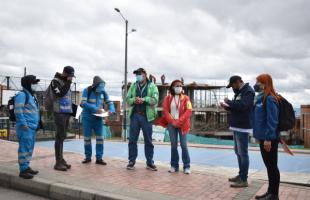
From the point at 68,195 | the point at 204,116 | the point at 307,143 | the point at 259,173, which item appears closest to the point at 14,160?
the point at 68,195

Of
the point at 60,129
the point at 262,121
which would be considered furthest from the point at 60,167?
the point at 262,121

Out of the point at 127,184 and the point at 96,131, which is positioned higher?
the point at 96,131

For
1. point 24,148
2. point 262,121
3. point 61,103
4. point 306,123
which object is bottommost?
point 24,148

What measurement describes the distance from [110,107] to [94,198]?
3104mm

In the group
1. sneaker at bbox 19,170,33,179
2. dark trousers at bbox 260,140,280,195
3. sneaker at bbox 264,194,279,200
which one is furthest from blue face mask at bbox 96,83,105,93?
sneaker at bbox 264,194,279,200

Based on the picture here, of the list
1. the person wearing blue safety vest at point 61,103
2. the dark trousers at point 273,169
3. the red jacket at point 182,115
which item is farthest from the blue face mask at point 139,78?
the dark trousers at point 273,169

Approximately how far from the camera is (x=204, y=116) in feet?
202

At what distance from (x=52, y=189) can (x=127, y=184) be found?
4.07 ft

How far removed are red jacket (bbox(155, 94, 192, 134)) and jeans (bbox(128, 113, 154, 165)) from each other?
0.86 ft

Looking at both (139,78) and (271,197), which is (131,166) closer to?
(139,78)

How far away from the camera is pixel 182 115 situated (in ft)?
26.0

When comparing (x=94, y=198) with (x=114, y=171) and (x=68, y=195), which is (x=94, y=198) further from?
(x=114, y=171)

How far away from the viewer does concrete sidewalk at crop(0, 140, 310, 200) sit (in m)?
6.05

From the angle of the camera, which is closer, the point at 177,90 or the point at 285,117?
the point at 285,117
